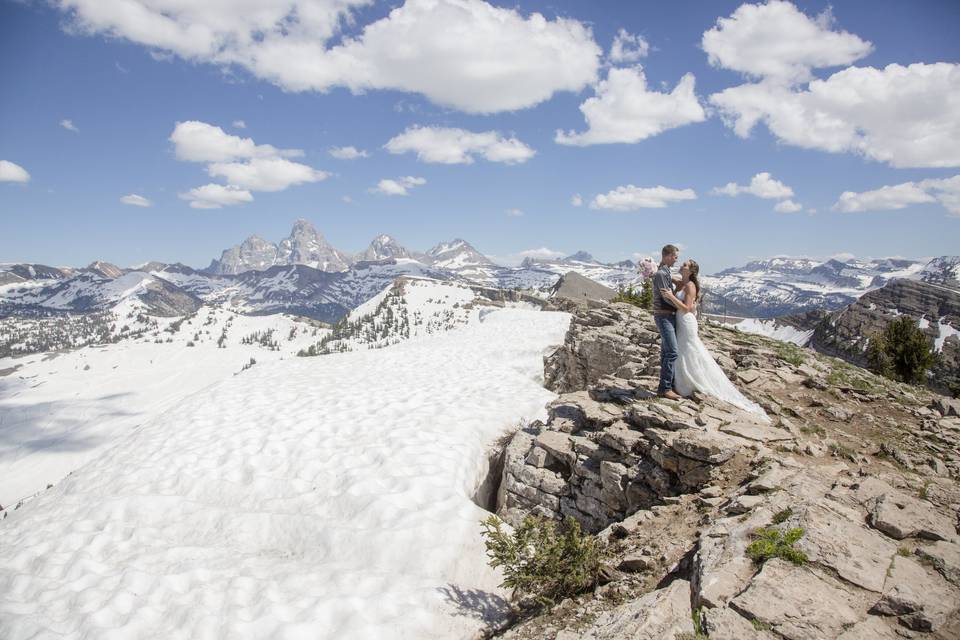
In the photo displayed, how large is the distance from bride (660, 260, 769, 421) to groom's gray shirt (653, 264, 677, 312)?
154mm

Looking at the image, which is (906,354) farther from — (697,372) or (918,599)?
(918,599)

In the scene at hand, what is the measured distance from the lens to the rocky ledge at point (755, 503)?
505cm

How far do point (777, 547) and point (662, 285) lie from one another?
23.7ft

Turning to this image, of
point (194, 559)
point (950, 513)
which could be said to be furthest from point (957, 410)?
point (194, 559)

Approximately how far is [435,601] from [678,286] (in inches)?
372

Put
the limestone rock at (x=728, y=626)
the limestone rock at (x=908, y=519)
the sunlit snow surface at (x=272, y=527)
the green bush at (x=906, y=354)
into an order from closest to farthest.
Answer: the limestone rock at (x=728, y=626) < the limestone rock at (x=908, y=519) < the sunlit snow surface at (x=272, y=527) < the green bush at (x=906, y=354)

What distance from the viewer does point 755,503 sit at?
714cm

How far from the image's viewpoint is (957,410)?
13.1m

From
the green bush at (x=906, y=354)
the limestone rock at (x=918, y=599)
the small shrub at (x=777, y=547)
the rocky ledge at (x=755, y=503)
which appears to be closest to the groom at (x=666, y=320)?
the rocky ledge at (x=755, y=503)

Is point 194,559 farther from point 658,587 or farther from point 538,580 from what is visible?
point 658,587

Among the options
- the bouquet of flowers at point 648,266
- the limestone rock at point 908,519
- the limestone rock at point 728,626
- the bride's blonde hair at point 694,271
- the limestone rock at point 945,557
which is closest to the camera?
the limestone rock at point 728,626

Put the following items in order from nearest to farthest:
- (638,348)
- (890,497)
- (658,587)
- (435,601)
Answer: (658,587)
(890,497)
(435,601)
(638,348)

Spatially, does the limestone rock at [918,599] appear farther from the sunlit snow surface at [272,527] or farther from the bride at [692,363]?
the bride at [692,363]

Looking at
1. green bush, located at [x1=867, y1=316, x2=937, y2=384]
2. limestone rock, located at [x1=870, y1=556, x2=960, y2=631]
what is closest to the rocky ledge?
limestone rock, located at [x1=870, y1=556, x2=960, y2=631]
